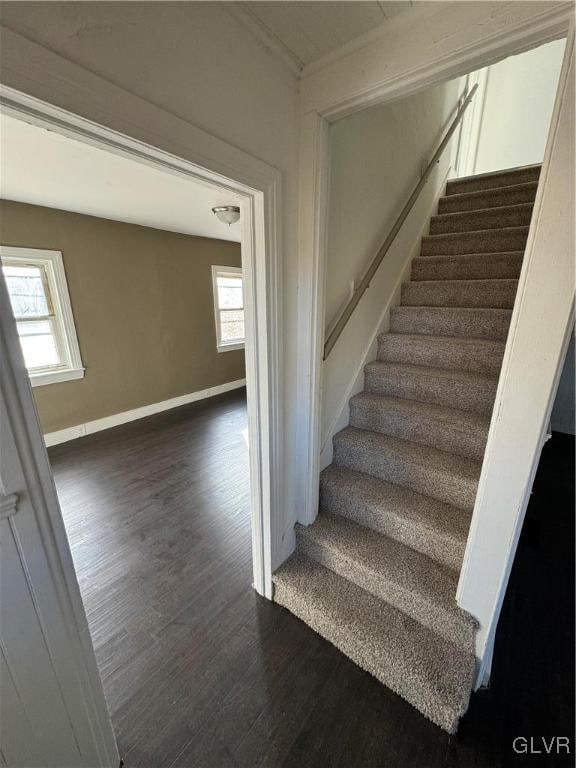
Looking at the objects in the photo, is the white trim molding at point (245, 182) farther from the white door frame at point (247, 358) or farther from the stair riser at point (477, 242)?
the stair riser at point (477, 242)

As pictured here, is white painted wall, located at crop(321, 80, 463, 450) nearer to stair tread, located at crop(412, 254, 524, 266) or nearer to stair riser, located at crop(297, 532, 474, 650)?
stair tread, located at crop(412, 254, 524, 266)

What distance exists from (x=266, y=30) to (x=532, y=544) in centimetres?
285

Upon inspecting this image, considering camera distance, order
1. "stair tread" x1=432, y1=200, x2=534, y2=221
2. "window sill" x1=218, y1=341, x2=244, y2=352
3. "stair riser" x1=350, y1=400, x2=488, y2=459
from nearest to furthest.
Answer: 1. "stair riser" x1=350, y1=400, x2=488, y2=459
2. "stair tread" x1=432, y1=200, x2=534, y2=221
3. "window sill" x1=218, y1=341, x2=244, y2=352

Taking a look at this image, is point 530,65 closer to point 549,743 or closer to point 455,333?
point 455,333

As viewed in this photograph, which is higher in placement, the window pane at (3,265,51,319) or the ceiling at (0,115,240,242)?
the ceiling at (0,115,240,242)

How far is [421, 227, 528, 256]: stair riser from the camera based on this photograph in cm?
220

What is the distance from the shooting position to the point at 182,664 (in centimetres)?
135

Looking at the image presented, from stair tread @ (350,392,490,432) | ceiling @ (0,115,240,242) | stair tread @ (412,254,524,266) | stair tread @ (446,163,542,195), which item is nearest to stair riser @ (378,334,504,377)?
stair tread @ (350,392,490,432)

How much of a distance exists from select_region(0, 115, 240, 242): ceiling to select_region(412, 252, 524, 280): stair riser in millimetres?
1635

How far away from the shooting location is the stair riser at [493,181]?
2672 mm

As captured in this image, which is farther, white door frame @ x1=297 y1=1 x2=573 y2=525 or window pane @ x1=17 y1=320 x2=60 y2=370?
window pane @ x1=17 y1=320 x2=60 y2=370

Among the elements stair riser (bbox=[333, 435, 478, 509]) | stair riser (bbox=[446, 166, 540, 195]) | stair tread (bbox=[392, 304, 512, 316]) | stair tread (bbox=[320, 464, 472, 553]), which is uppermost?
stair riser (bbox=[446, 166, 540, 195])

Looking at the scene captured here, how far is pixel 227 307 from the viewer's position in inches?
196

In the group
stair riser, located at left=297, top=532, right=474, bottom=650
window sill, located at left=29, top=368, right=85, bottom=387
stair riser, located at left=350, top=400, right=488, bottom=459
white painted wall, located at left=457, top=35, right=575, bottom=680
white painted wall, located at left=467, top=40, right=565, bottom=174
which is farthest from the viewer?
white painted wall, located at left=467, top=40, right=565, bottom=174
